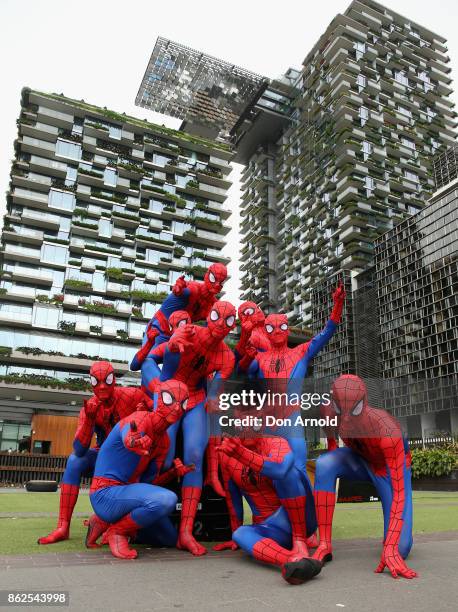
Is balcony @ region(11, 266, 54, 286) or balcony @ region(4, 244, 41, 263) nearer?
balcony @ region(11, 266, 54, 286)

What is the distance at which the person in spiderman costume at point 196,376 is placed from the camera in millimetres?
5895

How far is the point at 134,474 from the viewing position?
5.50 metres

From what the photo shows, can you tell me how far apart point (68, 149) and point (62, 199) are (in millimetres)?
6421

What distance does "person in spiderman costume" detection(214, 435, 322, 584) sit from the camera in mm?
4539

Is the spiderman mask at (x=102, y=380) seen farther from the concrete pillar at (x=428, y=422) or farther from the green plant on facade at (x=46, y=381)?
the concrete pillar at (x=428, y=422)

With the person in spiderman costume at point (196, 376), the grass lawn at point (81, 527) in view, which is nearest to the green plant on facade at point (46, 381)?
the grass lawn at point (81, 527)

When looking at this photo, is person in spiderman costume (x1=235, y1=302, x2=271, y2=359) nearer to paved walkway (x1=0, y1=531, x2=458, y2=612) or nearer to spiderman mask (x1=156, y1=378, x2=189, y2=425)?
spiderman mask (x1=156, y1=378, x2=189, y2=425)

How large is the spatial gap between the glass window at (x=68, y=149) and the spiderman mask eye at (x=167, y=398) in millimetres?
60243

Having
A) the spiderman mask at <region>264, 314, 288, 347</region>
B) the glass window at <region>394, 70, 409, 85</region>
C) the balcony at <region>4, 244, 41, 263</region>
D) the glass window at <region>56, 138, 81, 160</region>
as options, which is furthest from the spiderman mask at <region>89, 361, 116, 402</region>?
the glass window at <region>394, 70, 409, 85</region>

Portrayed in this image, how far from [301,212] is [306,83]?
71.7 feet

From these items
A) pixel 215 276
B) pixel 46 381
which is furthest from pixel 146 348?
pixel 46 381

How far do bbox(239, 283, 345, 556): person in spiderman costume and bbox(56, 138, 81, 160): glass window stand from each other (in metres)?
58.9

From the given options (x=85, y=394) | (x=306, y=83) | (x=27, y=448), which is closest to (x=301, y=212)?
(x=306, y=83)

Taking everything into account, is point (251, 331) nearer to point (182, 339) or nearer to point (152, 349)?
point (182, 339)
